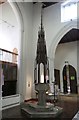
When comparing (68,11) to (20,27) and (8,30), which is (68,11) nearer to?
(20,27)

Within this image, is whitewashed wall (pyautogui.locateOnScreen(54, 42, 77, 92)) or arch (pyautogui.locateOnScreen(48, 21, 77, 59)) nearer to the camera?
arch (pyautogui.locateOnScreen(48, 21, 77, 59))

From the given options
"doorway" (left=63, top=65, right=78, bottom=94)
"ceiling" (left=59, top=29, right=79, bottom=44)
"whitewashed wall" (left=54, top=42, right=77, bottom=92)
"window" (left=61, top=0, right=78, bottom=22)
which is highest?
"window" (left=61, top=0, right=78, bottom=22)

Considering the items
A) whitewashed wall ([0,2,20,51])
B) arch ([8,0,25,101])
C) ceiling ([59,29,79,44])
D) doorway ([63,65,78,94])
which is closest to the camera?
arch ([8,0,25,101])

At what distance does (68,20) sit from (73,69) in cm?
623

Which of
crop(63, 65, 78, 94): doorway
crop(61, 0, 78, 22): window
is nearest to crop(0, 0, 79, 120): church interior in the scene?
crop(61, 0, 78, 22): window

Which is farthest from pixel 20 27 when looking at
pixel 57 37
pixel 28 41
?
pixel 57 37

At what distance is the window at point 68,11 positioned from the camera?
948 cm

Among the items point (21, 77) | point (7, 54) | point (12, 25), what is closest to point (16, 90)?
point (21, 77)

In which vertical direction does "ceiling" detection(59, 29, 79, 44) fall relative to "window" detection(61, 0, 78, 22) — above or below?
below

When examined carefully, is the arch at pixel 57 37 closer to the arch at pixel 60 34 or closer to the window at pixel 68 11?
the arch at pixel 60 34

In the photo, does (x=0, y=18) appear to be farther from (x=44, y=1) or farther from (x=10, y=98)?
(x=10, y=98)

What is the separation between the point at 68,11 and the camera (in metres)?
9.84

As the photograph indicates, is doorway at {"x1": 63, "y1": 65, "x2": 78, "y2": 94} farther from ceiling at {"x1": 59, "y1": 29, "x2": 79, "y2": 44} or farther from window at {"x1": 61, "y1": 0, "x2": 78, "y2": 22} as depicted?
window at {"x1": 61, "y1": 0, "x2": 78, "y2": 22}

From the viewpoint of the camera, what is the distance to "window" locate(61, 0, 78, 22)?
948 centimetres
